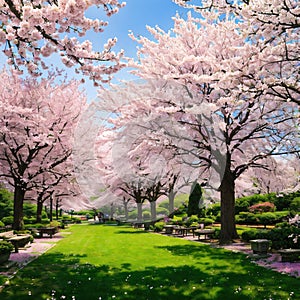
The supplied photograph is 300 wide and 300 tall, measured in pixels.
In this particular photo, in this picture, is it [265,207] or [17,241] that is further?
[265,207]

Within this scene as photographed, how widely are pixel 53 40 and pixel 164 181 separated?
25786mm

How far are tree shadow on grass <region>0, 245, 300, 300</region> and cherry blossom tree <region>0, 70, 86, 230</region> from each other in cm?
1351

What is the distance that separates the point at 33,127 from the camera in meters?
25.2

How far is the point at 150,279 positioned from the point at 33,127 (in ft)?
60.8

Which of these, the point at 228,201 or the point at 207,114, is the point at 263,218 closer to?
the point at 228,201

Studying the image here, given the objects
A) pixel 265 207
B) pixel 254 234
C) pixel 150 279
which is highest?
pixel 265 207

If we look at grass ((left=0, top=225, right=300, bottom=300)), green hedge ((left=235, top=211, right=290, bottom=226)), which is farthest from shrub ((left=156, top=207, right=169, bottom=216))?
grass ((left=0, top=225, right=300, bottom=300))

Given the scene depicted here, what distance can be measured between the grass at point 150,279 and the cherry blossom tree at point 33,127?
40.5 ft

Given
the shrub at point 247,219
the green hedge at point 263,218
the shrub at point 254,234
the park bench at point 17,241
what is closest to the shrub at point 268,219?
the green hedge at point 263,218

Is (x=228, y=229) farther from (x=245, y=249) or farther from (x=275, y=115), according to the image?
(x=275, y=115)

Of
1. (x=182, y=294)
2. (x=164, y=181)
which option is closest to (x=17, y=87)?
(x=164, y=181)

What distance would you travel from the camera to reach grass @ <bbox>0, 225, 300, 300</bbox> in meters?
7.90

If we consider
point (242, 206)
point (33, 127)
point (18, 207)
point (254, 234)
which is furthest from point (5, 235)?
point (242, 206)

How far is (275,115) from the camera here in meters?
18.7
